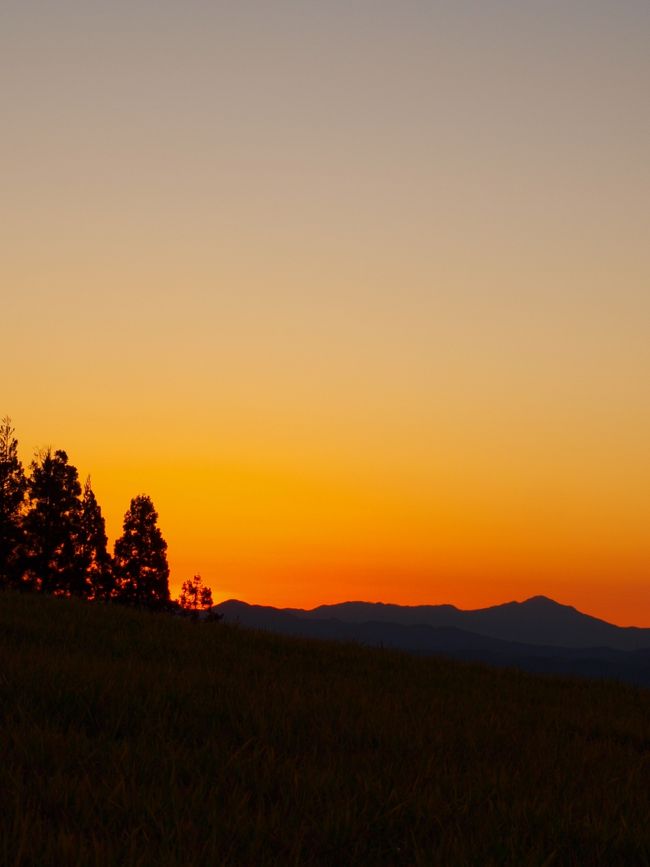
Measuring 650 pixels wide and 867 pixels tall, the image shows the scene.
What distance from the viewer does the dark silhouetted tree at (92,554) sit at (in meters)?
44.9

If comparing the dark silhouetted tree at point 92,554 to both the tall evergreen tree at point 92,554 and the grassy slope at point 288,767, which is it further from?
the grassy slope at point 288,767

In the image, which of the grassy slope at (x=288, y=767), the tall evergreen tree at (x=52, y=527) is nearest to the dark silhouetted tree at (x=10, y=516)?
the tall evergreen tree at (x=52, y=527)

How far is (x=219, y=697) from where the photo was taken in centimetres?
883

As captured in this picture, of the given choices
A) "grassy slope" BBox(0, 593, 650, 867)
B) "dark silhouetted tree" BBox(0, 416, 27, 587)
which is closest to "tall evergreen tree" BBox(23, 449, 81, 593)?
"dark silhouetted tree" BBox(0, 416, 27, 587)

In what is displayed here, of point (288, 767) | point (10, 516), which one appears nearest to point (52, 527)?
point (10, 516)

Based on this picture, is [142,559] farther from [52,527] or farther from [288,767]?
[288,767]

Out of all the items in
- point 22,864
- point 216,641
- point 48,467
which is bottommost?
point 22,864

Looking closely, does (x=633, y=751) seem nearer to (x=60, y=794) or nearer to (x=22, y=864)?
(x=60, y=794)

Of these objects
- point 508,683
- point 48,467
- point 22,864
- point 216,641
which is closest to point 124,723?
point 22,864

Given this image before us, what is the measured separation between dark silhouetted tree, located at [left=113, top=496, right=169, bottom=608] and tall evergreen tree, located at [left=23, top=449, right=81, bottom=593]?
155 inches

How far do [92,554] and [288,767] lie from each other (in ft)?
134

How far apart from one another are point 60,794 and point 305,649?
886 centimetres

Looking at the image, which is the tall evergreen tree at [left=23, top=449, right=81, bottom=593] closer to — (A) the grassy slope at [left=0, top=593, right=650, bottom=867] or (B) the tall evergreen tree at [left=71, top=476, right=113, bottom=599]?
(B) the tall evergreen tree at [left=71, top=476, right=113, bottom=599]

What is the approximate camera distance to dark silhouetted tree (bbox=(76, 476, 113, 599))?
147 feet
